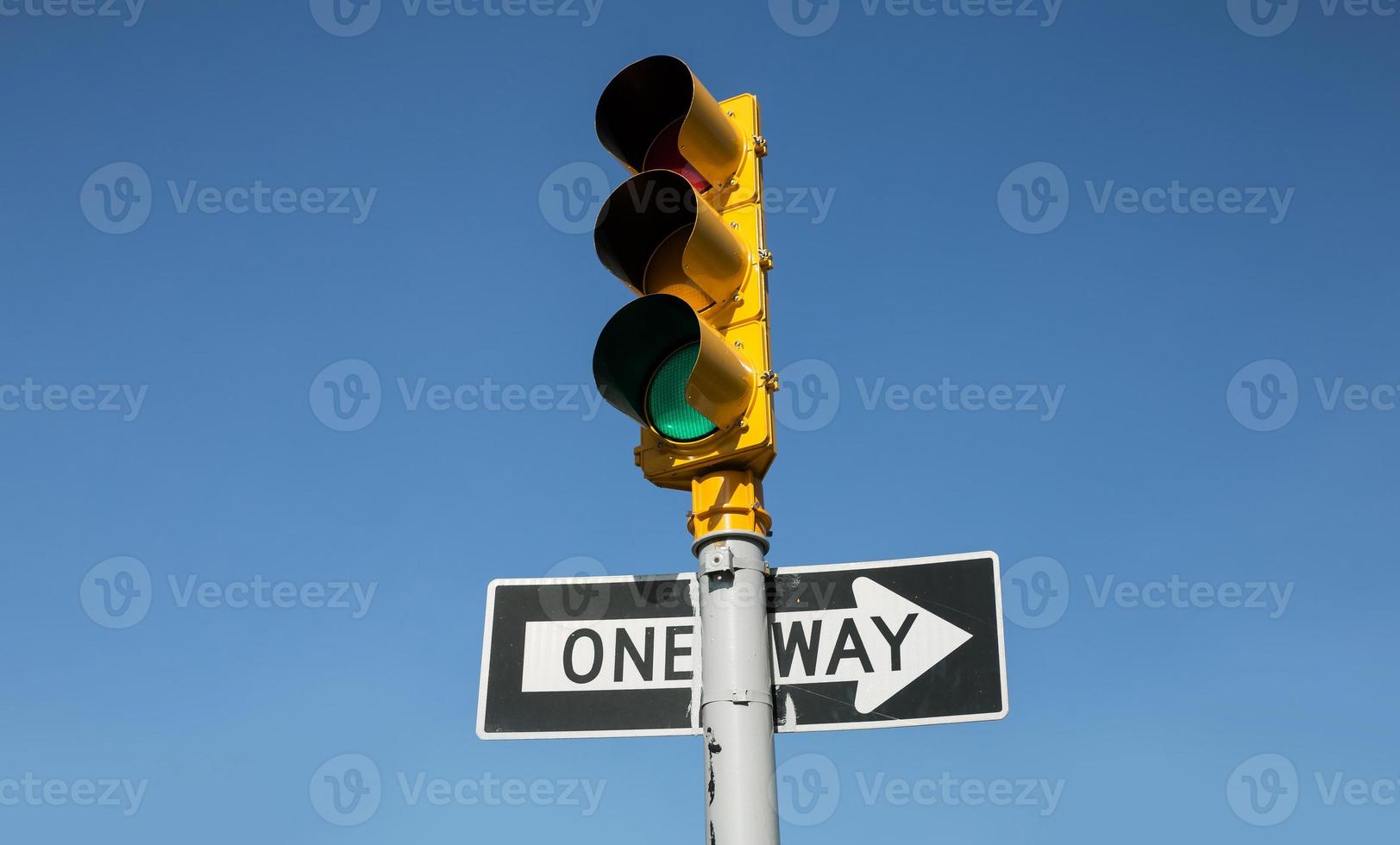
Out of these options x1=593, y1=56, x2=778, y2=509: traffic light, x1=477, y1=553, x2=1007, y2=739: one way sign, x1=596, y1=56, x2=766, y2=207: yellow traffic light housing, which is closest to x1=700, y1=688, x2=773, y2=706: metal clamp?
x1=477, y1=553, x2=1007, y2=739: one way sign

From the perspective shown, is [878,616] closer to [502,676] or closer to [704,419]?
[704,419]

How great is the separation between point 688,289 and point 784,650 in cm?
109

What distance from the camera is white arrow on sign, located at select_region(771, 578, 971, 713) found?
3486mm

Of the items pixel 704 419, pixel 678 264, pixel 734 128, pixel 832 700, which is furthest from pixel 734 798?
pixel 734 128

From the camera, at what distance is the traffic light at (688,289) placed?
3469mm

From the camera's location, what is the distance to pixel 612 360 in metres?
3.55

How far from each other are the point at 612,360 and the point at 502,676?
103cm

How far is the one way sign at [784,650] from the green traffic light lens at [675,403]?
0.46m

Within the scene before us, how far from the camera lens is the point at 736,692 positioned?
3.28 metres

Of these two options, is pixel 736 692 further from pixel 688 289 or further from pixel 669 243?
pixel 669 243

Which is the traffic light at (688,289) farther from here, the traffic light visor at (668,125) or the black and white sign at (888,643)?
the black and white sign at (888,643)

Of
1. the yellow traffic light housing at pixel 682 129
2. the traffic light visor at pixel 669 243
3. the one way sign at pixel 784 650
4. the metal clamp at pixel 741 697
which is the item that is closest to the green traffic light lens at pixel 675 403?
the traffic light visor at pixel 669 243

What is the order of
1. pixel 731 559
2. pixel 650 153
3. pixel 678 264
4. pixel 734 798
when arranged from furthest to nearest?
pixel 650 153 → pixel 678 264 → pixel 731 559 → pixel 734 798

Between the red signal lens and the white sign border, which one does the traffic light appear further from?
the white sign border
